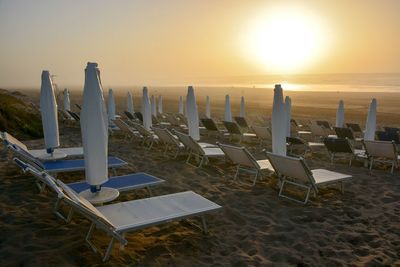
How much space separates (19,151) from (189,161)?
11.7ft

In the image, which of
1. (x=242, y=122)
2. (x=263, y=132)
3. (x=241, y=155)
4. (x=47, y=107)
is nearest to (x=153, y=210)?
(x=241, y=155)

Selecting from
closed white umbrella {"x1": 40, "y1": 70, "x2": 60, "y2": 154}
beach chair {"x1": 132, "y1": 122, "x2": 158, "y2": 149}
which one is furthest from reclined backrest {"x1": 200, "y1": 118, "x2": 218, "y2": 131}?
closed white umbrella {"x1": 40, "y1": 70, "x2": 60, "y2": 154}

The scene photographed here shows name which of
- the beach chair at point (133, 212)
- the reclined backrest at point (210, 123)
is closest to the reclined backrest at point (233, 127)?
the reclined backrest at point (210, 123)

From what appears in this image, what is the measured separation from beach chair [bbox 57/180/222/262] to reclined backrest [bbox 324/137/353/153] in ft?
14.5

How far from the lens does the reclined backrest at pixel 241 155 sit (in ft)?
18.6

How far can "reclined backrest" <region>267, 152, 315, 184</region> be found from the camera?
191 inches

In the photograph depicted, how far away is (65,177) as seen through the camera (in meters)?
5.88

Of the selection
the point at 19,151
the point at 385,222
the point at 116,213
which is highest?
the point at 19,151

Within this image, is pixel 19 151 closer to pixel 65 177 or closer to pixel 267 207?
pixel 65 177

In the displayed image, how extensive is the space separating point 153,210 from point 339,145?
515 centimetres

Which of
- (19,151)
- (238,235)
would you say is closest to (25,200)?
(19,151)

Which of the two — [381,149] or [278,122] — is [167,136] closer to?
[278,122]

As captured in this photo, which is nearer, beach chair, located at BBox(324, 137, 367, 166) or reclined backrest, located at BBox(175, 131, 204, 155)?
reclined backrest, located at BBox(175, 131, 204, 155)

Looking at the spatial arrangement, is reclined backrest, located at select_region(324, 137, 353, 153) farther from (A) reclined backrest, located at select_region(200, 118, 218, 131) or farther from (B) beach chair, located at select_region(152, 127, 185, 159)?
(A) reclined backrest, located at select_region(200, 118, 218, 131)
